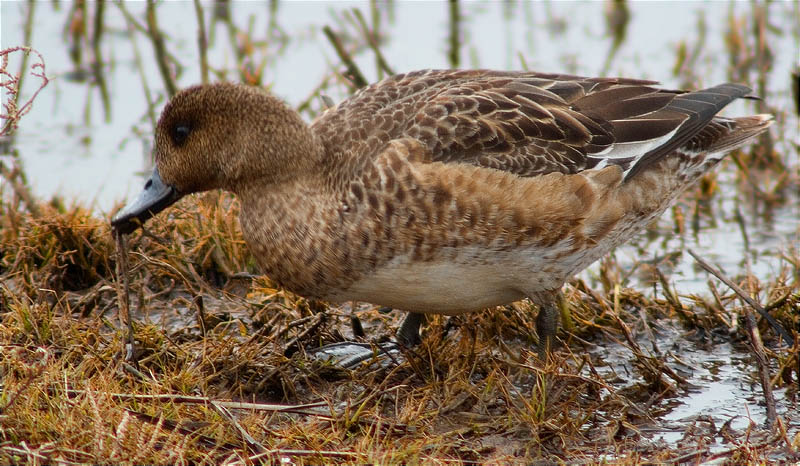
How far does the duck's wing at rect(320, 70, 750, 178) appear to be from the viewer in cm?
447

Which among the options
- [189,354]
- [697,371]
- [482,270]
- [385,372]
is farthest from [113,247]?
[697,371]

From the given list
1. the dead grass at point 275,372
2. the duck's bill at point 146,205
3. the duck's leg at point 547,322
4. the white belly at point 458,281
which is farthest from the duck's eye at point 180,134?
the duck's leg at point 547,322

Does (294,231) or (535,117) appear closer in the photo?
(294,231)

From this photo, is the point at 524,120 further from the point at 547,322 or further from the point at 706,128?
the point at 706,128

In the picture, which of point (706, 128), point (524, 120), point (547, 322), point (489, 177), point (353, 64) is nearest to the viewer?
point (489, 177)

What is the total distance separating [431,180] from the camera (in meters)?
4.27

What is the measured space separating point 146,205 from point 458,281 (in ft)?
4.53

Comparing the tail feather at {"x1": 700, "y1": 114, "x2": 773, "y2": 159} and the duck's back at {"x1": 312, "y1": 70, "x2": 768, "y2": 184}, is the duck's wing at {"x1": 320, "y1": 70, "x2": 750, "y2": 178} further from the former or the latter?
the tail feather at {"x1": 700, "y1": 114, "x2": 773, "y2": 159}

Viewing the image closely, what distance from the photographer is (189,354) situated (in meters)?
4.61

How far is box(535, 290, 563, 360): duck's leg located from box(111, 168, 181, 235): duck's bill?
1.65 meters

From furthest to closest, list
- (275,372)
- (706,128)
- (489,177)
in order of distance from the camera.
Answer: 1. (706,128)
2. (275,372)
3. (489,177)

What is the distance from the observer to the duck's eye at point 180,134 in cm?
451

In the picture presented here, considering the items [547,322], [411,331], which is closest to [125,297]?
[411,331]

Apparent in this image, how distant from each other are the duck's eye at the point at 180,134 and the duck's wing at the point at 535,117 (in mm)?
679
